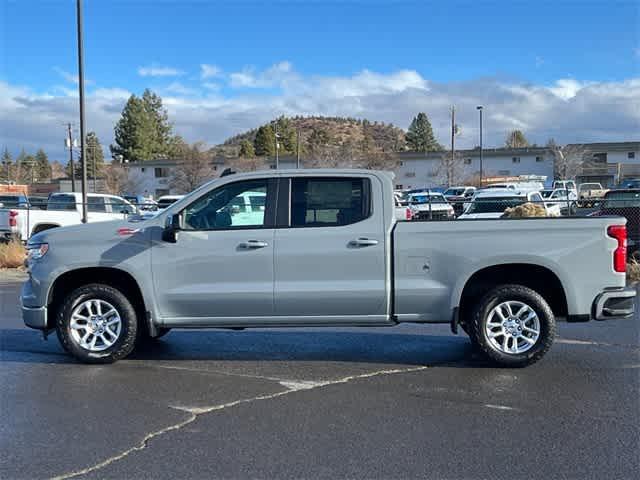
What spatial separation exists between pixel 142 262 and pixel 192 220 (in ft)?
2.13

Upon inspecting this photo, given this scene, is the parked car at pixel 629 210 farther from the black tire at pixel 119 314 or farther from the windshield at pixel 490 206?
the black tire at pixel 119 314

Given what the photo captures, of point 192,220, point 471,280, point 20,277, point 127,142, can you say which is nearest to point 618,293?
point 471,280

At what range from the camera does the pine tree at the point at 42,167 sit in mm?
113562

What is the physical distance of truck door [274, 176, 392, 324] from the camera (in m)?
6.58

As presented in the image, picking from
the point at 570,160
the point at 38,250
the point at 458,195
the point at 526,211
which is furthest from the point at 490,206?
the point at 570,160

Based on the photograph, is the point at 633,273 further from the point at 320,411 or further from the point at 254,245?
the point at 320,411

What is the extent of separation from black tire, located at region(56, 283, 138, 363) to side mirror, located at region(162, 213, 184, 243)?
82 centimetres

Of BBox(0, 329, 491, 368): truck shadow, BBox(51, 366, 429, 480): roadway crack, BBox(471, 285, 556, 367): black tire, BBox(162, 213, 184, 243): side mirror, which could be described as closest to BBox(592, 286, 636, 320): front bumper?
BBox(471, 285, 556, 367): black tire

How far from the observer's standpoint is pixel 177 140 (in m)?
94.5

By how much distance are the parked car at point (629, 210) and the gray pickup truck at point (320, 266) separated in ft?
29.4

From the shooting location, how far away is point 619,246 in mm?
6559

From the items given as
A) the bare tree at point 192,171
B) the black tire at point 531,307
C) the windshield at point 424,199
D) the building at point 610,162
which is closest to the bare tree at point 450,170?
the building at point 610,162

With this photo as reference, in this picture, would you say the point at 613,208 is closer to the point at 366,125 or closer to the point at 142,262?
the point at 142,262

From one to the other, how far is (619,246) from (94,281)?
532cm
